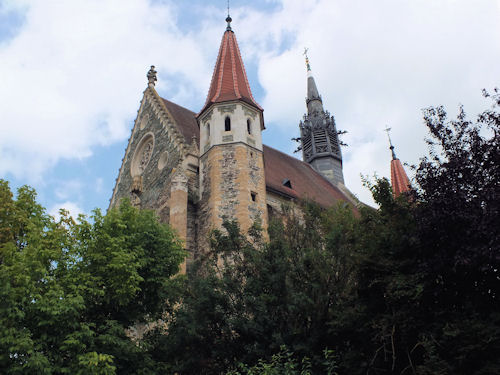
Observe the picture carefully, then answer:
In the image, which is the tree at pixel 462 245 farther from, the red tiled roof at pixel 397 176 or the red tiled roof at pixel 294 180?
the red tiled roof at pixel 397 176

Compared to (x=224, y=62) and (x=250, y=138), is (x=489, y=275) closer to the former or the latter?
(x=250, y=138)

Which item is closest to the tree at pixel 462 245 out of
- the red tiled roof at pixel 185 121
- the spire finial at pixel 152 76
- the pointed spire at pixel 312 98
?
the red tiled roof at pixel 185 121

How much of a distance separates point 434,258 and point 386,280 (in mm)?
902

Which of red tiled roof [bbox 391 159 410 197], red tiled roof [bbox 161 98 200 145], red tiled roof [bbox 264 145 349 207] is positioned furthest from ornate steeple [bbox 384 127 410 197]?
red tiled roof [bbox 161 98 200 145]

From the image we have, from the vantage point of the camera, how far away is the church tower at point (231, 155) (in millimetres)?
16594

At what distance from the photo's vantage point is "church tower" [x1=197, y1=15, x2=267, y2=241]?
16.6 metres

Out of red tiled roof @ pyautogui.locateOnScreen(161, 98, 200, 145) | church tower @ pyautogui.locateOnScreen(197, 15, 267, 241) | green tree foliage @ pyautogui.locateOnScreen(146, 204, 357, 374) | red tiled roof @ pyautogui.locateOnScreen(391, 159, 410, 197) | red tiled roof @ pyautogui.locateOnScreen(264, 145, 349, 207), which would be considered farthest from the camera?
red tiled roof @ pyautogui.locateOnScreen(391, 159, 410, 197)

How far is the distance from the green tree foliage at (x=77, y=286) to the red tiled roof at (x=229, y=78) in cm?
822

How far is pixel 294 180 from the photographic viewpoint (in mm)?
24781

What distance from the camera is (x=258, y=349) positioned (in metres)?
9.95

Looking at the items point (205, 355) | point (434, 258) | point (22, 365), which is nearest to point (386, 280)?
point (434, 258)

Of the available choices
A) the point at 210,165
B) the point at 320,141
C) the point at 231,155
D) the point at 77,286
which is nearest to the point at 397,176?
the point at 320,141

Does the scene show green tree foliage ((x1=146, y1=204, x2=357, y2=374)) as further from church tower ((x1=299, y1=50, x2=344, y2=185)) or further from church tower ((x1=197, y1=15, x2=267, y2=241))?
church tower ((x1=299, y1=50, x2=344, y2=185))

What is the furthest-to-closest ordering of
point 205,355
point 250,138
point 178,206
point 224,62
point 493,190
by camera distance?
1. point 224,62
2. point 250,138
3. point 178,206
4. point 205,355
5. point 493,190
